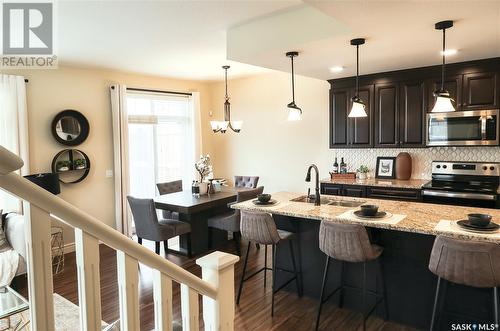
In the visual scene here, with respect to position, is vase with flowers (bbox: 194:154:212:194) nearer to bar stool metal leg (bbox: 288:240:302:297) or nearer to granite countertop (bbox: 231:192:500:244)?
granite countertop (bbox: 231:192:500:244)

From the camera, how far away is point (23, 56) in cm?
434

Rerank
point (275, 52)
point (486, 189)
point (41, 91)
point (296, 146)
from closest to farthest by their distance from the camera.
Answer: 1. point (275, 52)
2. point (486, 189)
3. point (41, 91)
4. point (296, 146)

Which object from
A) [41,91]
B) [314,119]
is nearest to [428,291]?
[314,119]

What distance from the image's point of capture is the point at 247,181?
6.30 metres

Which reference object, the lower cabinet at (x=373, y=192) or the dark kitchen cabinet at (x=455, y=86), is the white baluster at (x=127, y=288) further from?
the dark kitchen cabinet at (x=455, y=86)

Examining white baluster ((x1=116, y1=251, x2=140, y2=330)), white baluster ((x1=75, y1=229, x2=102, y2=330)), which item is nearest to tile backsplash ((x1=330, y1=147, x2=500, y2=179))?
white baluster ((x1=116, y1=251, x2=140, y2=330))

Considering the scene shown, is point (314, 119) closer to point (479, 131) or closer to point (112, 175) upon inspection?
point (479, 131)

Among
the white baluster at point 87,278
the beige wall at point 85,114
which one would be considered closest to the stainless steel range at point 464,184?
the white baluster at point 87,278

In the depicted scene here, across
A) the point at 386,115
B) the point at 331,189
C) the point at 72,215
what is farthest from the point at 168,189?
the point at 72,215

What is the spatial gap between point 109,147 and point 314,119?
3454 millimetres

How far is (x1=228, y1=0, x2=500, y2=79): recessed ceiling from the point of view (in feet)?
8.14

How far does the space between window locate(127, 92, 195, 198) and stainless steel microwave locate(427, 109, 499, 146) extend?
4.28 metres

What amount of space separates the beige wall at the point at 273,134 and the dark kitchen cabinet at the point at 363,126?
0.62m

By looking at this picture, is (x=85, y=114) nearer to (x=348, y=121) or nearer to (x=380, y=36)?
(x=348, y=121)
